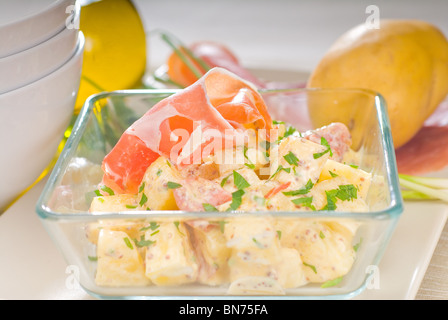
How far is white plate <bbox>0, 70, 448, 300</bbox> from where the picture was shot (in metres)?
0.90

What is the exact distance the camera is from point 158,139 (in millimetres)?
915

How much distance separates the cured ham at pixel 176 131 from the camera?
0.90 meters

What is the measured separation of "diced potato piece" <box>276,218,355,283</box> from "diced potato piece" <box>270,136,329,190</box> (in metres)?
0.08

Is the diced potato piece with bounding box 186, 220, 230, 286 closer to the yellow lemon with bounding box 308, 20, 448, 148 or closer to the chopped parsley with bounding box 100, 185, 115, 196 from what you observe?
the chopped parsley with bounding box 100, 185, 115, 196

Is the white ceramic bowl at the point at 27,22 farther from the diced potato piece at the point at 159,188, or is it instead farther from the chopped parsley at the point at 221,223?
the chopped parsley at the point at 221,223

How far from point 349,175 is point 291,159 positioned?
9cm

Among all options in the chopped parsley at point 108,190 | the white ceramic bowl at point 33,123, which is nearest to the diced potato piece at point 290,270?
the chopped parsley at point 108,190

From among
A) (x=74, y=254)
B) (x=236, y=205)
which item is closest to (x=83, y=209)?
(x=74, y=254)

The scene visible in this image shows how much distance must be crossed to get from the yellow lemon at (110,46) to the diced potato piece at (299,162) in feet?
2.11

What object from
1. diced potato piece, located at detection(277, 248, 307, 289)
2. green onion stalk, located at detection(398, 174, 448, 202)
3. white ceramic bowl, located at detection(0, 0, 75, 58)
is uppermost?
white ceramic bowl, located at detection(0, 0, 75, 58)

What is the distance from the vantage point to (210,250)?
2.53 feet

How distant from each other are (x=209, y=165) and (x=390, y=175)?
24cm

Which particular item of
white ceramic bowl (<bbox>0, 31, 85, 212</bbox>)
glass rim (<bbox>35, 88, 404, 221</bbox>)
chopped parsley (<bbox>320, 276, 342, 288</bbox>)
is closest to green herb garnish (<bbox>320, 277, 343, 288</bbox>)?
chopped parsley (<bbox>320, 276, 342, 288</bbox>)
